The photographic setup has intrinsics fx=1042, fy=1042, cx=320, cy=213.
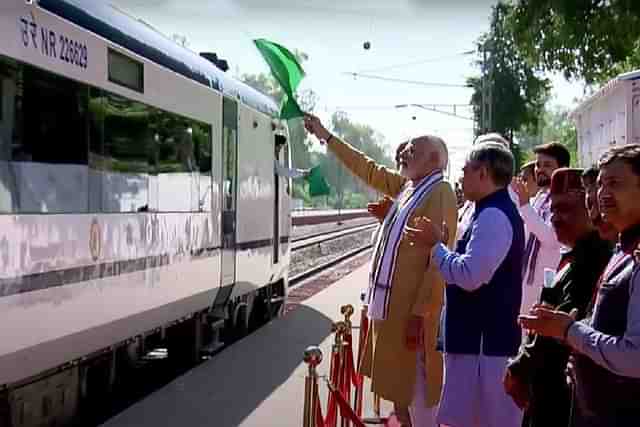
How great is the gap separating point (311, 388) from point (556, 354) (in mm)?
1465

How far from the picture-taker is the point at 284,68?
837 cm

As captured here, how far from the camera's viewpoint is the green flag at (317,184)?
38.2ft

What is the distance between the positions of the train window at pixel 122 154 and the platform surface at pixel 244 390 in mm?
1684

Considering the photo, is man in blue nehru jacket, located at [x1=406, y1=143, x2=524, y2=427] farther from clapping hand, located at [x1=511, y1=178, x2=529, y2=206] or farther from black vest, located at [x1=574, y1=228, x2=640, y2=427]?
black vest, located at [x1=574, y1=228, x2=640, y2=427]

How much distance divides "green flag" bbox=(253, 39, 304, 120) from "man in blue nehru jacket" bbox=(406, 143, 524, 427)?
2.91 m

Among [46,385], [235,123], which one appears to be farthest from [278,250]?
[46,385]

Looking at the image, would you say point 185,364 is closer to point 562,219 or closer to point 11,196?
point 11,196

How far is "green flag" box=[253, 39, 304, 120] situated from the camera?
26.0 feet

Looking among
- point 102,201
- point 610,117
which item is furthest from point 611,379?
point 610,117

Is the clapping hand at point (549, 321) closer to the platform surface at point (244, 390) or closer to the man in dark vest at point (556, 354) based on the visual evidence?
the man in dark vest at point (556, 354)

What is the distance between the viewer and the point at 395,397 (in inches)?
230

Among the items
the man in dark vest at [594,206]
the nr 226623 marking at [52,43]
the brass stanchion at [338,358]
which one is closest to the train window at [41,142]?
the nr 226623 marking at [52,43]

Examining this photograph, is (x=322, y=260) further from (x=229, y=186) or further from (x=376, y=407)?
(x=376, y=407)

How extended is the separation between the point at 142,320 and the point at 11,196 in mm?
2970
